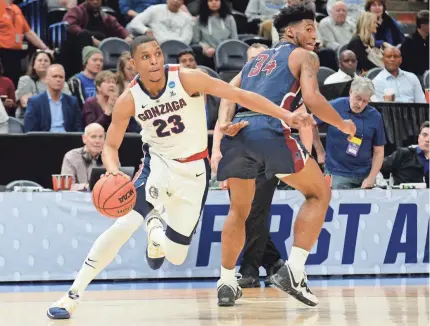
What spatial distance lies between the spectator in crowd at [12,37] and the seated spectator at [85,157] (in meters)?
3.18

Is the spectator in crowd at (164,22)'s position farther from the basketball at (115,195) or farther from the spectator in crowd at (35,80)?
the basketball at (115,195)

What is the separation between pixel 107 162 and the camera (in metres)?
6.43

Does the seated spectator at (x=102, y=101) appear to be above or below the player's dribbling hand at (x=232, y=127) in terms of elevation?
below

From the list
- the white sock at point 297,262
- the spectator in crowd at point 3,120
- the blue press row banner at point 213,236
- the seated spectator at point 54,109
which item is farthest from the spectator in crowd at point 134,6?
the white sock at point 297,262

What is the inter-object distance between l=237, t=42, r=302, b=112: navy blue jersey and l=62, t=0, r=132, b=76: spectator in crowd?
21.3 feet

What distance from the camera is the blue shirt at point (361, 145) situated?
33.4 ft

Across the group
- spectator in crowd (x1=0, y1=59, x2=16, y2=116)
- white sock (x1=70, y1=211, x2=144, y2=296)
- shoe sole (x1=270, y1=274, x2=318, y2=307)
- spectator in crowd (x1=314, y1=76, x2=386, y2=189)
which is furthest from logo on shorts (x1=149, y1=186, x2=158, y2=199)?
spectator in crowd (x1=0, y1=59, x2=16, y2=116)

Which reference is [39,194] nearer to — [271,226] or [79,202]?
[79,202]

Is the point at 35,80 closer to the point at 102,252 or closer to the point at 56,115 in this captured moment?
the point at 56,115

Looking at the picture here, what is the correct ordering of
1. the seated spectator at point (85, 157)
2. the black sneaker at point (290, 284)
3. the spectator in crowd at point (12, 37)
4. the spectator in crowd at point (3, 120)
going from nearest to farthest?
1. the black sneaker at point (290, 284)
2. the seated spectator at point (85, 157)
3. the spectator in crowd at point (3, 120)
4. the spectator in crowd at point (12, 37)

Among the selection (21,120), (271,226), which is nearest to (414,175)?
(271,226)

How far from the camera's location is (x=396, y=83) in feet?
42.1

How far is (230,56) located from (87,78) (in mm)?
2264

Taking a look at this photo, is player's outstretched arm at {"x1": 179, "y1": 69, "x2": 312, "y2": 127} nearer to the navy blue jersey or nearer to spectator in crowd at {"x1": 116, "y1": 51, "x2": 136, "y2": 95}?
the navy blue jersey
